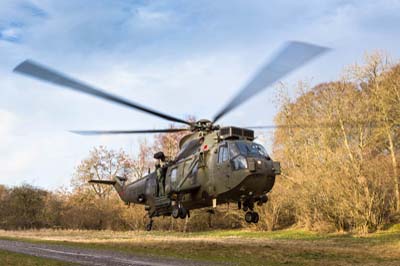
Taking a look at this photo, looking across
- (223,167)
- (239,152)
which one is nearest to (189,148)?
(223,167)

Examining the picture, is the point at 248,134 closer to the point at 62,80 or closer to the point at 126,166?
the point at 62,80

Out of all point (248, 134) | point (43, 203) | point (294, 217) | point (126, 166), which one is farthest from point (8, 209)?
point (248, 134)

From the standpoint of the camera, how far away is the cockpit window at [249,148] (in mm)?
12344

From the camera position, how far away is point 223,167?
12.7m

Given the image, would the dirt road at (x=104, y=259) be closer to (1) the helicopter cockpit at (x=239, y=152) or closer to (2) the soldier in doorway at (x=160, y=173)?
(2) the soldier in doorway at (x=160, y=173)

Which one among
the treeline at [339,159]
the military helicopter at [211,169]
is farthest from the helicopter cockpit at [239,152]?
the treeline at [339,159]

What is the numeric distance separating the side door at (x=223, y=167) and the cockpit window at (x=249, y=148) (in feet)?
1.18

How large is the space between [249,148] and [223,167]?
98 centimetres

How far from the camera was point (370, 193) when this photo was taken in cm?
2827

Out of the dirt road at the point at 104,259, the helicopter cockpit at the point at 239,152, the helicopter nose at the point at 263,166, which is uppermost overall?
the helicopter cockpit at the point at 239,152

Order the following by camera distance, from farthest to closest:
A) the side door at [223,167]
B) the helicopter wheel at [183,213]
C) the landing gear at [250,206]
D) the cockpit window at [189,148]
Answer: the cockpit window at [189,148] < the helicopter wheel at [183,213] < the landing gear at [250,206] < the side door at [223,167]

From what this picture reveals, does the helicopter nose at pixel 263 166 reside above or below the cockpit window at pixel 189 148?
below

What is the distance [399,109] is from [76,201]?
34682mm

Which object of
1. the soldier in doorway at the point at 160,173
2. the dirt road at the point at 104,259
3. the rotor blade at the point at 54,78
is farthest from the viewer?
the soldier in doorway at the point at 160,173
